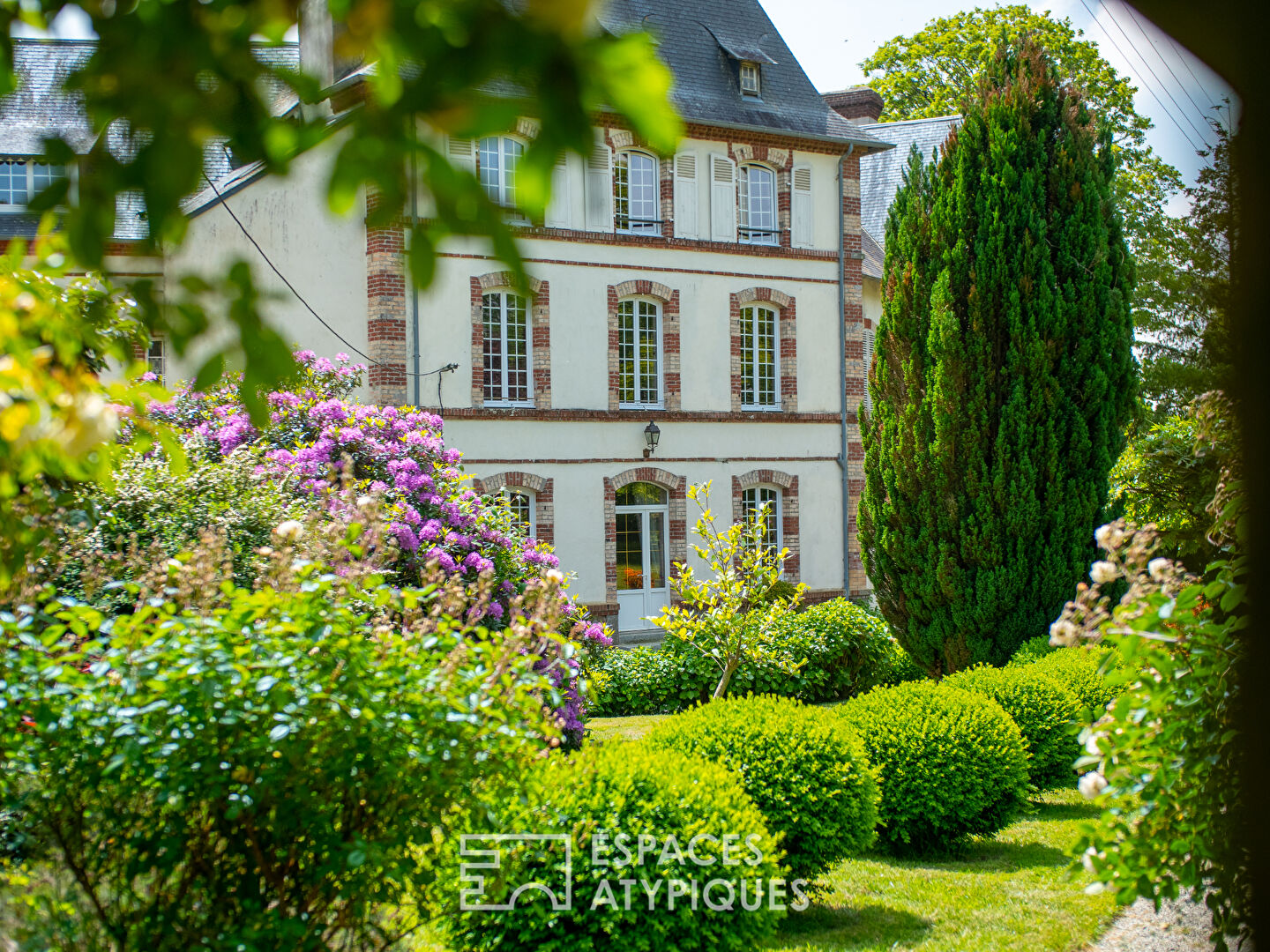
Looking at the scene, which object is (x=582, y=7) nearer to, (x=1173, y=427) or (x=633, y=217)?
(x=1173, y=427)

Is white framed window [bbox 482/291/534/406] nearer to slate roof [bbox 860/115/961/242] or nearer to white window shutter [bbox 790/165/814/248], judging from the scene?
white window shutter [bbox 790/165/814/248]

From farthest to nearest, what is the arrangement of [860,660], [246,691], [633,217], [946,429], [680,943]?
[633,217], [860,660], [946,429], [680,943], [246,691]

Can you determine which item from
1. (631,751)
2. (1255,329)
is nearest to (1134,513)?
(631,751)

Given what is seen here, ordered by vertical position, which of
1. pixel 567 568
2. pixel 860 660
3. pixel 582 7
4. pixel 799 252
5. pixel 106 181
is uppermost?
pixel 799 252

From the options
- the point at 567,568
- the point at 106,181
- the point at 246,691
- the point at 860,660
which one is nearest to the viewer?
the point at 106,181

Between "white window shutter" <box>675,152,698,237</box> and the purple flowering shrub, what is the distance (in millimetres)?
11229

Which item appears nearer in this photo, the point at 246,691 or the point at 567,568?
the point at 246,691

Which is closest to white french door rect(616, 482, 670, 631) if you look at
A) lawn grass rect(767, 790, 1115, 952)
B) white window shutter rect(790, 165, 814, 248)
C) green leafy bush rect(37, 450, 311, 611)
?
white window shutter rect(790, 165, 814, 248)

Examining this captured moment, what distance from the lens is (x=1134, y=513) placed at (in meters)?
11.4

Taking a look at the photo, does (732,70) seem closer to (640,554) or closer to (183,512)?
(640,554)

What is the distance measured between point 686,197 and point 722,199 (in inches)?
32.1

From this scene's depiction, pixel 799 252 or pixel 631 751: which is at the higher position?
pixel 799 252

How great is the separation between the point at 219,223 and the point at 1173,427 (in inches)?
686

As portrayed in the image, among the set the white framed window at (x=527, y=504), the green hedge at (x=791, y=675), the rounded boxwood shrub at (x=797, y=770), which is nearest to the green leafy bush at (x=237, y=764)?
the rounded boxwood shrub at (x=797, y=770)
